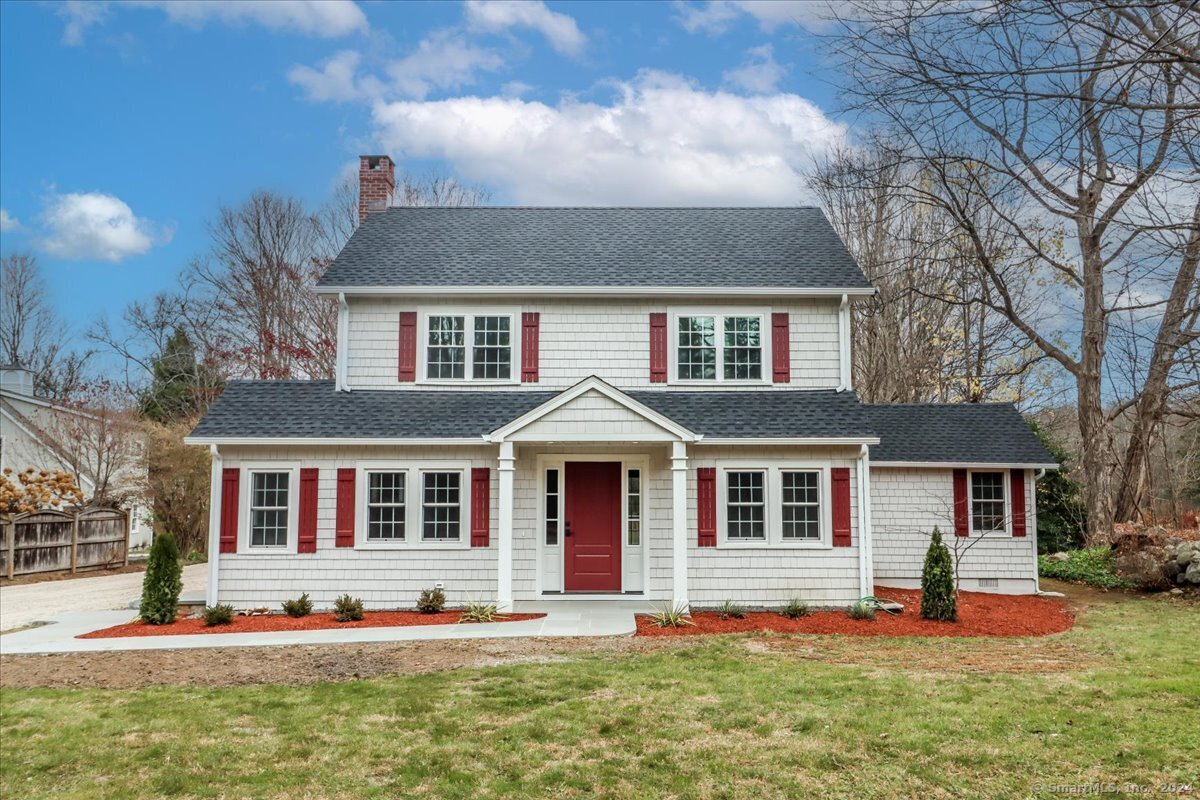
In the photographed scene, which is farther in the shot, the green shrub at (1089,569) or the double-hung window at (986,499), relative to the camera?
the green shrub at (1089,569)

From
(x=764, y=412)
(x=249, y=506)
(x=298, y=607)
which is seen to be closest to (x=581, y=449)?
(x=764, y=412)

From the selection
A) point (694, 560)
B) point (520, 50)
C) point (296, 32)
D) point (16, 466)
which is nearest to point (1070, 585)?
point (694, 560)

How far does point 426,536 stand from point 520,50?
11735 millimetres

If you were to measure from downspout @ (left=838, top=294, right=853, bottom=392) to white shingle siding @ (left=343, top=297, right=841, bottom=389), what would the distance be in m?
0.08

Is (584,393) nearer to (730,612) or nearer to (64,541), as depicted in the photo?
(730,612)

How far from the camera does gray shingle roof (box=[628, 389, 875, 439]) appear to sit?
14.1 meters

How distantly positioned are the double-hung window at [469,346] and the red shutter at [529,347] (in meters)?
0.23

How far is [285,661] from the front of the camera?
1046 centimetres

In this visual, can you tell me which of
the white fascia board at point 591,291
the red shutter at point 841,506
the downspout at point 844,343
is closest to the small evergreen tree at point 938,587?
the red shutter at point 841,506

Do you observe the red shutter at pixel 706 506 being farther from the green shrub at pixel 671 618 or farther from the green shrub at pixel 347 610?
the green shrub at pixel 347 610

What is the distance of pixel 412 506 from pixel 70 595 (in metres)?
9.25

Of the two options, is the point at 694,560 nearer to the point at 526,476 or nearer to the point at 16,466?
the point at 526,476

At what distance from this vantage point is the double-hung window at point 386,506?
14.5 metres

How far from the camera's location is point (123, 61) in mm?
23562
